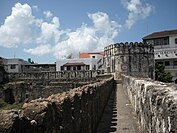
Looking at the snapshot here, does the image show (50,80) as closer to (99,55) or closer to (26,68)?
(26,68)

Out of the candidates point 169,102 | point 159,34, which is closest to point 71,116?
point 169,102

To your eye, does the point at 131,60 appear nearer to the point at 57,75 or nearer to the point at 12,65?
the point at 57,75

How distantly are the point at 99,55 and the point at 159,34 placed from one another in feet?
54.0

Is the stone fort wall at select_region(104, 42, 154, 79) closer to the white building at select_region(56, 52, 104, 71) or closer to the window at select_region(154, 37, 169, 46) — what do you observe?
the white building at select_region(56, 52, 104, 71)

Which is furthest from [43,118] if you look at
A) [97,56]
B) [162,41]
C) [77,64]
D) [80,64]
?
[97,56]

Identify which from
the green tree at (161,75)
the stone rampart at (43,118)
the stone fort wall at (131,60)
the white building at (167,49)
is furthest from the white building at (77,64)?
the stone rampart at (43,118)

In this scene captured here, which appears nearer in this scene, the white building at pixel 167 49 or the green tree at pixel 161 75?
the green tree at pixel 161 75

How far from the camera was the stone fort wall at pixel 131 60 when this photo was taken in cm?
3809

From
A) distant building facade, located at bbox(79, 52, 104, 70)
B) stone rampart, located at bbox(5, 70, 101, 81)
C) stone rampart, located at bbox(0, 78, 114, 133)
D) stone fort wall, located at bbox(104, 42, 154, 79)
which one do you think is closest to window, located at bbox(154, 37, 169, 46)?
distant building facade, located at bbox(79, 52, 104, 70)

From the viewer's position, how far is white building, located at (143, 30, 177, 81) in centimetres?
5375

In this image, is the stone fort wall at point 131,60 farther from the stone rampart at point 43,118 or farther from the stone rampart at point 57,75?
the stone rampart at point 43,118

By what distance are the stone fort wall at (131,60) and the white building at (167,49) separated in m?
15.5

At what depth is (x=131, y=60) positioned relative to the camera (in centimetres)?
3828

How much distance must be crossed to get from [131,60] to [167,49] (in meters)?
19.3
